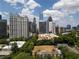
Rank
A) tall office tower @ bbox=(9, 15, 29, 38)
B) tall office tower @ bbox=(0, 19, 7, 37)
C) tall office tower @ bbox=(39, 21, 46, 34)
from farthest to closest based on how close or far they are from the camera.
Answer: tall office tower @ bbox=(39, 21, 46, 34) < tall office tower @ bbox=(0, 19, 7, 37) < tall office tower @ bbox=(9, 15, 29, 38)

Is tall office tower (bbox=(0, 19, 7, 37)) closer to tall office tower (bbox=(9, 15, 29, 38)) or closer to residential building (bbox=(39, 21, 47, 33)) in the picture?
tall office tower (bbox=(9, 15, 29, 38))

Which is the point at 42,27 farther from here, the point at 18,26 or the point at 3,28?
the point at 18,26

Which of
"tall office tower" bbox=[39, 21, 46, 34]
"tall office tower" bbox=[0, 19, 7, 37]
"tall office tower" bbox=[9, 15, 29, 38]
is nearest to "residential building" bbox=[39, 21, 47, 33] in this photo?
"tall office tower" bbox=[39, 21, 46, 34]

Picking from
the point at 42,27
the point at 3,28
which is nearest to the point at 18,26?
the point at 3,28

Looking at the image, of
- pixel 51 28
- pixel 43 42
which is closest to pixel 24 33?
pixel 43 42

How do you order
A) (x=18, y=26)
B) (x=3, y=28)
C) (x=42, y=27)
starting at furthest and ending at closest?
(x=42, y=27), (x=3, y=28), (x=18, y=26)

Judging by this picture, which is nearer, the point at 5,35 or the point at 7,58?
the point at 7,58

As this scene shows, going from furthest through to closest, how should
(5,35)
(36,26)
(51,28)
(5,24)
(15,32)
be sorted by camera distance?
(36,26) < (51,28) < (5,24) < (5,35) < (15,32)

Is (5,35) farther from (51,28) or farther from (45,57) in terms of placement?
(45,57)
